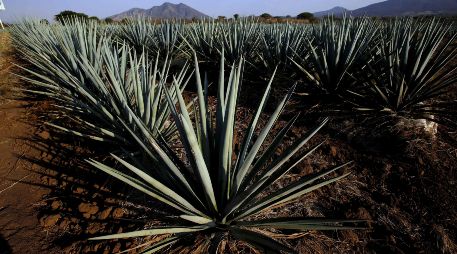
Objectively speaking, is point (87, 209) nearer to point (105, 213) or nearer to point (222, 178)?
point (105, 213)

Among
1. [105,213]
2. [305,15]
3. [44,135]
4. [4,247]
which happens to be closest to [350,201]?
[105,213]

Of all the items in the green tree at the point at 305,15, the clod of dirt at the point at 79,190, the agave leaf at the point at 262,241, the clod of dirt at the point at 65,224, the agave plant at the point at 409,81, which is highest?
the green tree at the point at 305,15

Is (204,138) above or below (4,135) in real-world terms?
above

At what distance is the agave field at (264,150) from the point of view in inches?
59.0

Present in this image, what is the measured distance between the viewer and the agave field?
150 centimetres

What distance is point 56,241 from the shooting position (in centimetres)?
196

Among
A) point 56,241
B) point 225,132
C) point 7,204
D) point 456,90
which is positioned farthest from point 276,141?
point 456,90

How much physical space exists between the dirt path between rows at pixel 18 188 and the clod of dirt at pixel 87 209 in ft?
0.86

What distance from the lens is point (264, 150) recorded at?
2334 mm

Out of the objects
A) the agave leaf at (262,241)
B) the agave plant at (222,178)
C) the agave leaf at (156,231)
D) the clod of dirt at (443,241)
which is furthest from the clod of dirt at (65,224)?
the clod of dirt at (443,241)

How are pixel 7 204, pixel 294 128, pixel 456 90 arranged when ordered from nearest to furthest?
pixel 7 204 < pixel 294 128 < pixel 456 90

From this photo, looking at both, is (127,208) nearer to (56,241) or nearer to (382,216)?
(56,241)

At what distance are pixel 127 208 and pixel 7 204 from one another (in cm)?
106

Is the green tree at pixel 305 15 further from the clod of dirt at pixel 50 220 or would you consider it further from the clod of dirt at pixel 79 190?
the clod of dirt at pixel 50 220
